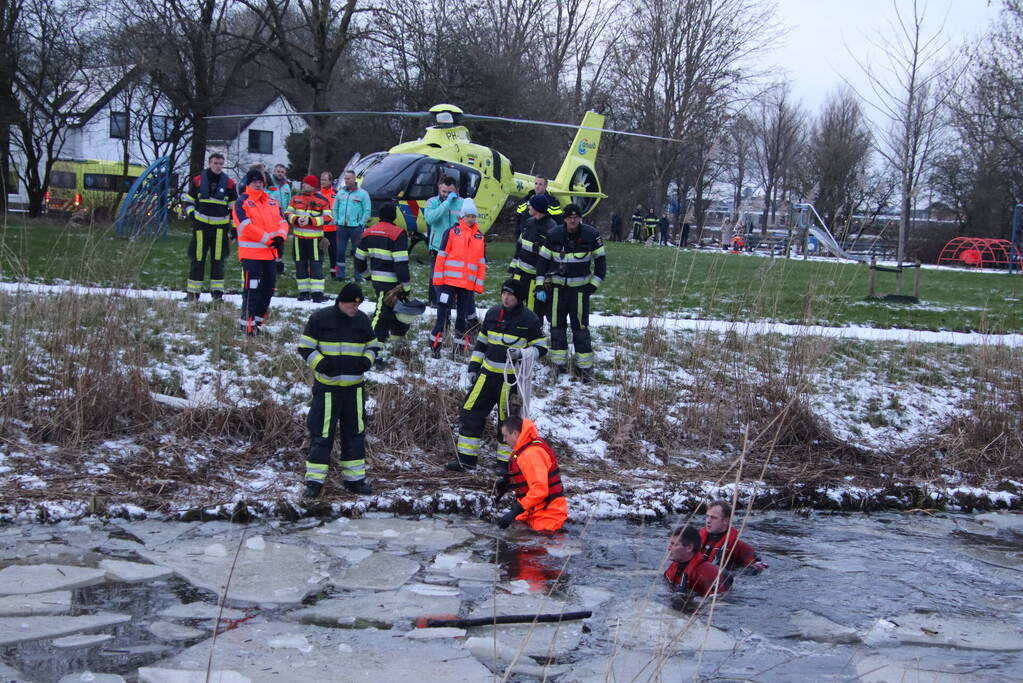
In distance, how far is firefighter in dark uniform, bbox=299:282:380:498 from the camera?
7.74 m

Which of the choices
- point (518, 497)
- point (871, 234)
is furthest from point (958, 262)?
point (518, 497)

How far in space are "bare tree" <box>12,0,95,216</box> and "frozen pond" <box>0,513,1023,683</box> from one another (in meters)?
24.0

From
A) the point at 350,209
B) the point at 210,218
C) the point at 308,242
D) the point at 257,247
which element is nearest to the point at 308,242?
the point at 308,242

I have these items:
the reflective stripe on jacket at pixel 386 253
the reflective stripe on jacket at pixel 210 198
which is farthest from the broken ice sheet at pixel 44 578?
the reflective stripe on jacket at pixel 210 198

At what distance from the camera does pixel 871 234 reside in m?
11.6

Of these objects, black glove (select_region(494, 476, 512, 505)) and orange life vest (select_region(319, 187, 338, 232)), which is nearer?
black glove (select_region(494, 476, 512, 505))

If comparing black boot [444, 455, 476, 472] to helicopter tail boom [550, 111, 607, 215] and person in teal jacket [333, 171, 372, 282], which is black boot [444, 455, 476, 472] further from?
helicopter tail boom [550, 111, 607, 215]

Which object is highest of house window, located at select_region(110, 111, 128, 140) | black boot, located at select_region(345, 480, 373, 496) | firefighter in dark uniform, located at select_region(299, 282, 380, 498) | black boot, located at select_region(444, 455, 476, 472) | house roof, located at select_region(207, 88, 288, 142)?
house roof, located at select_region(207, 88, 288, 142)

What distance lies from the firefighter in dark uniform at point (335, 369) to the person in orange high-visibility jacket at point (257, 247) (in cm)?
374

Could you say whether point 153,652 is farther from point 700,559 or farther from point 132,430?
point 132,430

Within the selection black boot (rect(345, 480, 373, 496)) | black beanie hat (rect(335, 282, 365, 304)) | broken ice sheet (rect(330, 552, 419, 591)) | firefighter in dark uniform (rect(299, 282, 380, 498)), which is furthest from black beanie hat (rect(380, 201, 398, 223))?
broken ice sheet (rect(330, 552, 419, 591))

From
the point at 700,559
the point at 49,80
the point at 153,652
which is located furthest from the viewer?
the point at 49,80

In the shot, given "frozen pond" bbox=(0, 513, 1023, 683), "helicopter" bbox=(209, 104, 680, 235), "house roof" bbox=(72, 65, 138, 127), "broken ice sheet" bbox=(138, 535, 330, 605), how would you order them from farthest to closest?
"house roof" bbox=(72, 65, 138, 127) → "helicopter" bbox=(209, 104, 680, 235) → "broken ice sheet" bbox=(138, 535, 330, 605) → "frozen pond" bbox=(0, 513, 1023, 683)

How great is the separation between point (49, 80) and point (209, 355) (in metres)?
21.5
